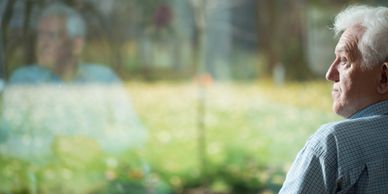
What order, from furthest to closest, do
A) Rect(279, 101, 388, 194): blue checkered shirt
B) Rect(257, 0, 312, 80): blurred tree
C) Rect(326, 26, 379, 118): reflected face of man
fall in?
Rect(257, 0, 312, 80): blurred tree → Rect(326, 26, 379, 118): reflected face of man → Rect(279, 101, 388, 194): blue checkered shirt

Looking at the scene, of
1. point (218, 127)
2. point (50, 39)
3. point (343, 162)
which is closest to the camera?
point (343, 162)

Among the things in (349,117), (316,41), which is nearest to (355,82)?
(349,117)

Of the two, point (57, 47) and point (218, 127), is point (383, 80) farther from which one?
point (57, 47)

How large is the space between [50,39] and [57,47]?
62 millimetres

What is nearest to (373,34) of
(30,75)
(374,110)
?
(374,110)

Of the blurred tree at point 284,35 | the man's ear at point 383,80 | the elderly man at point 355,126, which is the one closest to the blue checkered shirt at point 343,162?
the elderly man at point 355,126

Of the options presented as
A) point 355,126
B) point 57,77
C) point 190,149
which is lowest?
point 190,149

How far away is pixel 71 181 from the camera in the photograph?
3918mm

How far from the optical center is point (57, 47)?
3.85 metres

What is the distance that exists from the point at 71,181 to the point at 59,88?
0.57 meters

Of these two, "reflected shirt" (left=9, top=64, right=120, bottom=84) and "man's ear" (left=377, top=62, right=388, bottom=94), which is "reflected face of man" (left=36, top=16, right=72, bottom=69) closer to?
"reflected shirt" (left=9, top=64, right=120, bottom=84)

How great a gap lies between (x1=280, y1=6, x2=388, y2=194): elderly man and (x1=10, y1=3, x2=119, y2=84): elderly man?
248 centimetres

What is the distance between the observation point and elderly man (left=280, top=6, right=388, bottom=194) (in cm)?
144

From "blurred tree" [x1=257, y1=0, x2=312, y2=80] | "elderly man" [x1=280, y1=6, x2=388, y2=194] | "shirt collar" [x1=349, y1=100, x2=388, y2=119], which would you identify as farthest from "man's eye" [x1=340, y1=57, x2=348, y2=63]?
"blurred tree" [x1=257, y1=0, x2=312, y2=80]
